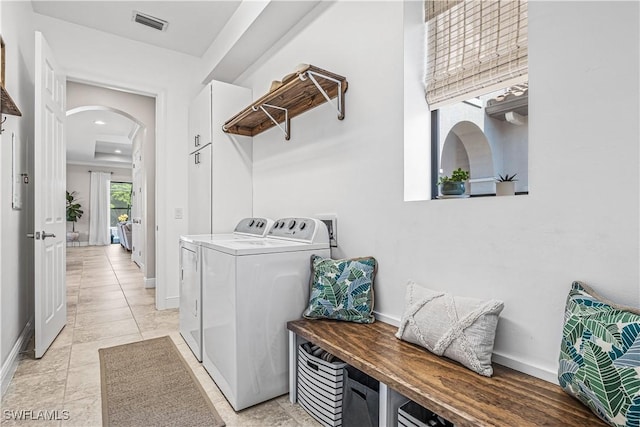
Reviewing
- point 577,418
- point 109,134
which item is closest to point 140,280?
point 109,134

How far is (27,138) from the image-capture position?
8.89ft

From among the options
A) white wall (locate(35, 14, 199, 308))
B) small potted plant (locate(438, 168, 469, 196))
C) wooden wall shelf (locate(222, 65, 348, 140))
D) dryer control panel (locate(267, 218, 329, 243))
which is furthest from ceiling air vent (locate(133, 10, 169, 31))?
small potted plant (locate(438, 168, 469, 196))

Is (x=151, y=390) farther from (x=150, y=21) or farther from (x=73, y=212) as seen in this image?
(x=73, y=212)

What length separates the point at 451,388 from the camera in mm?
1118

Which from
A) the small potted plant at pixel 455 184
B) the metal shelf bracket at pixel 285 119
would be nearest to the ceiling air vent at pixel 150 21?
the metal shelf bracket at pixel 285 119

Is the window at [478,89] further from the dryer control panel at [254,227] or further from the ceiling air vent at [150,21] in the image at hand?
the ceiling air vent at [150,21]

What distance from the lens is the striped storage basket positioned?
5.08 ft

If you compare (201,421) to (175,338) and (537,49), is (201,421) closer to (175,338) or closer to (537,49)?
(175,338)

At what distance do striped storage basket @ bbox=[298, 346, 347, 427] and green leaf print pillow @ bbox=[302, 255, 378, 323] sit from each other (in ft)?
0.81

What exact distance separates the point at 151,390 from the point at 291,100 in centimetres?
204

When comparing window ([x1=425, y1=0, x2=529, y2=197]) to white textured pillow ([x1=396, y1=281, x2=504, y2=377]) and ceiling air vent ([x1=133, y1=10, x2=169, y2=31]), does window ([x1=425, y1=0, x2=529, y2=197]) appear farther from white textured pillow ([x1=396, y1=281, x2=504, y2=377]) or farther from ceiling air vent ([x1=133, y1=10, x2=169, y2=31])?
ceiling air vent ([x1=133, y1=10, x2=169, y2=31])

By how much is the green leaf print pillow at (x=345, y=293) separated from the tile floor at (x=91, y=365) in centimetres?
52

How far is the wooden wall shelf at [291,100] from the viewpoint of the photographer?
204 cm

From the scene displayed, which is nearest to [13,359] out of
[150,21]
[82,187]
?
[150,21]
